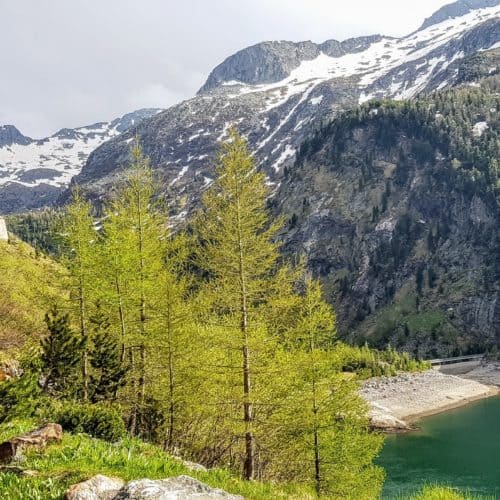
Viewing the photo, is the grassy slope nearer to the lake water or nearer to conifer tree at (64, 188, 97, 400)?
conifer tree at (64, 188, 97, 400)

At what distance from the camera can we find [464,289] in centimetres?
14212

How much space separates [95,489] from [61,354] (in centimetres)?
1625

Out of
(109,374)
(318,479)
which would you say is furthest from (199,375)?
(318,479)

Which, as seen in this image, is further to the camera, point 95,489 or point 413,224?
point 413,224

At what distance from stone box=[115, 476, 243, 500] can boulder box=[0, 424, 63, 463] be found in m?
4.30

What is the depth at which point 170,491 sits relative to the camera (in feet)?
32.9

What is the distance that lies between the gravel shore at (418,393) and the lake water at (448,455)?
3.59m

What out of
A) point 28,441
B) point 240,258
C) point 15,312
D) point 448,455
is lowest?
point 448,455

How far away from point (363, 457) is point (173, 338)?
528 inches

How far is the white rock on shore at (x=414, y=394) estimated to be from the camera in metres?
76.5

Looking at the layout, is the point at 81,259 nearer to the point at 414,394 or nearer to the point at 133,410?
the point at 133,410

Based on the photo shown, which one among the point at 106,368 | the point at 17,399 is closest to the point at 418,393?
the point at 106,368

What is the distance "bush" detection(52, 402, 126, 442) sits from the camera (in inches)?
731

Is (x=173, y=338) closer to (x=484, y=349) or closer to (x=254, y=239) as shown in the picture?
(x=254, y=239)
